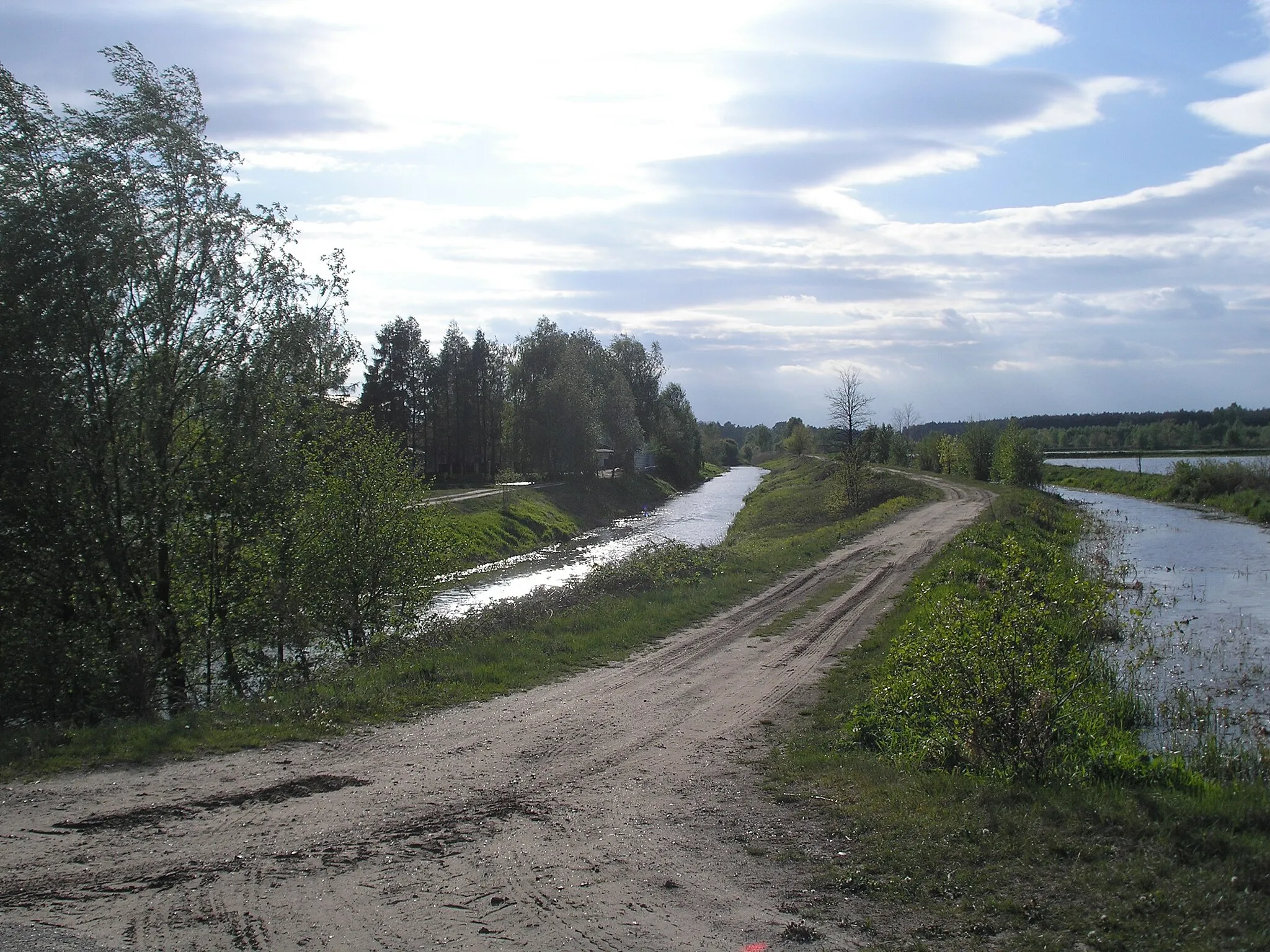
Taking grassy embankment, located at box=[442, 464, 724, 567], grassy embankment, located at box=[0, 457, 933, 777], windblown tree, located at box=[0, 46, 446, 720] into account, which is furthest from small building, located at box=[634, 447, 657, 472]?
windblown tree, located at box=[0, 46, 446, 720]

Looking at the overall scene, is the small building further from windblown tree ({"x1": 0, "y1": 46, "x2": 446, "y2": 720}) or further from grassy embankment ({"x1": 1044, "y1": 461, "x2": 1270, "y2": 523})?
windblown tree ({"x1": 0, "y1": 46, "x2": 446, "y2": 720})

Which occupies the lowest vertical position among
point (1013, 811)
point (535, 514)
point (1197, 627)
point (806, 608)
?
point (1197, 627)

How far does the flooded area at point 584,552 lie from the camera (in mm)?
30984

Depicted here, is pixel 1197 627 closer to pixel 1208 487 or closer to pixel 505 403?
pixel 1208 487

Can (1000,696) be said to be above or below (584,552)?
above

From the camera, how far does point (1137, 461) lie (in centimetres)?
10525

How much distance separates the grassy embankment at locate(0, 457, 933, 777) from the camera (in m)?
9.90

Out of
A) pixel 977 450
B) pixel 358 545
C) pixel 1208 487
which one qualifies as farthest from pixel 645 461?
pixel 358 545

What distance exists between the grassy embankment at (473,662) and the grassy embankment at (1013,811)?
522 cm

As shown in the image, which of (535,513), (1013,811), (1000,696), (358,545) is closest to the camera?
(1013,811)

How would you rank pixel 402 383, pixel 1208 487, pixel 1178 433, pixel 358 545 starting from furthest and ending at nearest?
pixel 1178 433 < pixel 402 383 < pixel 1208 487 < pixel 358 545

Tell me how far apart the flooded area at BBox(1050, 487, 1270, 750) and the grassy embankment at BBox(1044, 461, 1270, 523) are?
9833mm

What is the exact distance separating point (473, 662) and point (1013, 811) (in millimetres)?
9294

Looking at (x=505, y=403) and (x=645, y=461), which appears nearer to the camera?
(x=505, y=403)
